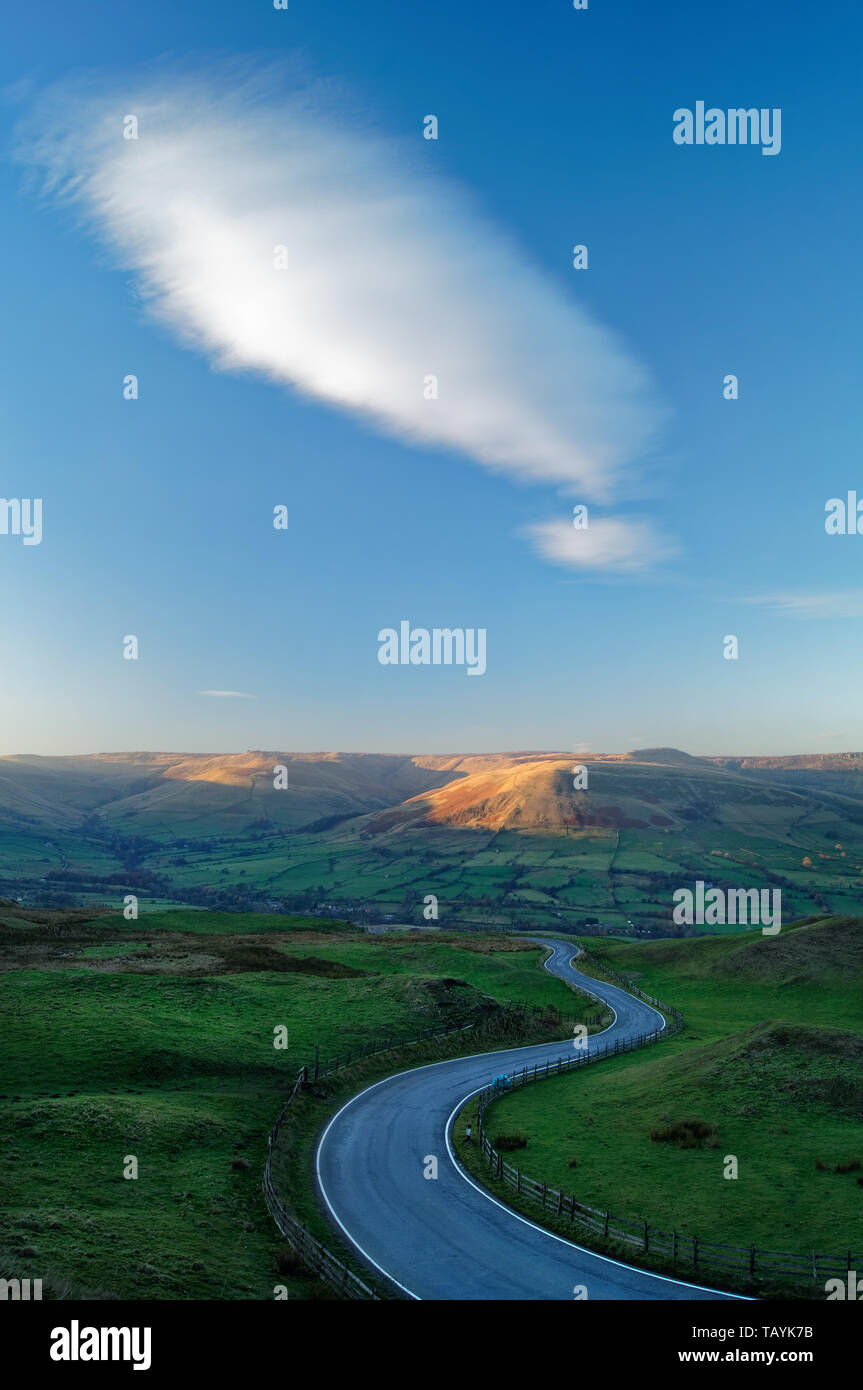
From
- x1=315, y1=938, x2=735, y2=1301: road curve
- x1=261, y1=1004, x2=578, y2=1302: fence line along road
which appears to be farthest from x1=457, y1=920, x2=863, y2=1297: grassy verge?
x1=261, y1=1004, x2=578, y2=1302: fence line along road

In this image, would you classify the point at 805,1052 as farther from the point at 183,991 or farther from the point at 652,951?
the point at 652,951

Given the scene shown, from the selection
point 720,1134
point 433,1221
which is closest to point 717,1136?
point 720,1134

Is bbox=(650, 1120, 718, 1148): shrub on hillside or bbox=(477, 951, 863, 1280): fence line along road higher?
bbox=(477, 951, 863, 1280): fence line along road

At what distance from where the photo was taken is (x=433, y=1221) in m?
34.1

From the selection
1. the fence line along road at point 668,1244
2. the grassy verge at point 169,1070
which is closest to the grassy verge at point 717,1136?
the fence line along road at point 668,1244

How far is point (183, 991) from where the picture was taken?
241ft

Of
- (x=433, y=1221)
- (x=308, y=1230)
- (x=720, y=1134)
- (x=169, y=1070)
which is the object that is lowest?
(x=720, y=1134)

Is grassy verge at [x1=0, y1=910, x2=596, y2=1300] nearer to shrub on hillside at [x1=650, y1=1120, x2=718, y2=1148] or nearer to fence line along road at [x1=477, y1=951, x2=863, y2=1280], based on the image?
fence line along road at [x1=477, y1=951, x2=863, y2=1280]

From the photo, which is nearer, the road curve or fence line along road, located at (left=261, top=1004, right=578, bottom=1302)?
fence line along road, located at (left=261, top=1004, right=578, bottom=1302)

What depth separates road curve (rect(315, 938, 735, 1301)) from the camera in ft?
93.5

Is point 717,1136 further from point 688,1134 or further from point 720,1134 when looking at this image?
point 688,1134

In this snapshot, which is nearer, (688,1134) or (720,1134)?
(688,1134)
